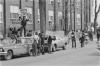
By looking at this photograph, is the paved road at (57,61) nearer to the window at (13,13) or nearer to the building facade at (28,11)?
the building facade at (28,11)

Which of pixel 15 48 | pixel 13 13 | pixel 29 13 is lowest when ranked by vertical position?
pixel 15 48

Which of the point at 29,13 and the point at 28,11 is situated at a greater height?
the point at 28,11

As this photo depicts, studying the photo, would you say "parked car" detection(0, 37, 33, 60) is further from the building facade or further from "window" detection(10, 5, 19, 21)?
"window" detection(10, 5, 19, 21)

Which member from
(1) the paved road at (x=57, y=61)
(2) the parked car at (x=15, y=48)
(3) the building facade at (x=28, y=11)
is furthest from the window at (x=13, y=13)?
(1) the paved road at (x=57, y=61)

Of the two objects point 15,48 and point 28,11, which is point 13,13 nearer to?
point 28,11

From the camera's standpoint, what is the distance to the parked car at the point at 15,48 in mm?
16359

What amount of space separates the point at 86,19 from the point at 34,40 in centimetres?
4368

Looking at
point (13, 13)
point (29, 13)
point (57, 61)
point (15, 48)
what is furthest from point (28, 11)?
point (57, 61)

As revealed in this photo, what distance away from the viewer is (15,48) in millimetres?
17125

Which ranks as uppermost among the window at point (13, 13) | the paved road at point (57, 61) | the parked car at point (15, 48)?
the window at point (13, 13)

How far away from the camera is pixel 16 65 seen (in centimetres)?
1377

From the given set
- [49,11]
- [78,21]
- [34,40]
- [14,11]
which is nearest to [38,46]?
[34,40]

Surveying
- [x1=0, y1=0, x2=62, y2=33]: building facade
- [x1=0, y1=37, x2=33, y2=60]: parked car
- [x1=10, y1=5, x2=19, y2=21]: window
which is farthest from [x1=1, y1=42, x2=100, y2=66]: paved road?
[x1=10, y1=5, x2=19, y2=21]: window

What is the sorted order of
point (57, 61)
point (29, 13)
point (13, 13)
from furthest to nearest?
point (13, 13), point (29, 13), point (57, 61)
